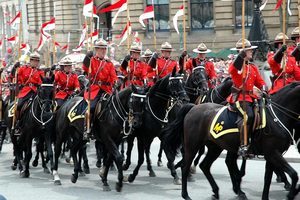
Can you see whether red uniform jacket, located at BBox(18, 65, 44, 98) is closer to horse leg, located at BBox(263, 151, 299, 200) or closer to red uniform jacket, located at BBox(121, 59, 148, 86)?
red uniform jacket, located at BBox(121, 59, 148, 86)

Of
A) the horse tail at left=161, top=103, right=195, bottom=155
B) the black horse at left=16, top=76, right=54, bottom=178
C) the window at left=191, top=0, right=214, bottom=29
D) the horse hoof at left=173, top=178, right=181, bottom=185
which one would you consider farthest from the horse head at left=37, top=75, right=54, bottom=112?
the window at left=191, top=0, right=214, bottom=29

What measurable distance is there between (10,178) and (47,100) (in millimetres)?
2040

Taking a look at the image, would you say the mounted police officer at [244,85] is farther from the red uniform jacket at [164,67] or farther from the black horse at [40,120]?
the black horse at [40,120]

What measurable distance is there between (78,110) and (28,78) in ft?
7.76

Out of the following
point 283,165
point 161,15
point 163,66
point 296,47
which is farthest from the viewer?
point 161,15

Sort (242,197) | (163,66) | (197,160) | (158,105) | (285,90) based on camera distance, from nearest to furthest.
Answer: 1. (285,90)
2. (242,197)
3. (158,105)
4. (197,160)
5. (163,66)

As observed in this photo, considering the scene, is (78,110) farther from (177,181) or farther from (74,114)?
(177,181)

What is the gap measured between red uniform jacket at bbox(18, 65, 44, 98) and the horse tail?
4.57m

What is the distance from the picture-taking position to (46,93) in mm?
14742

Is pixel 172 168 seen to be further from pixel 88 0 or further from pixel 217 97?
pixel 88 0

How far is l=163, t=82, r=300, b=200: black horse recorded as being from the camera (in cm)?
1069

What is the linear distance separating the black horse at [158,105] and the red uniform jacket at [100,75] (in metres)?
0.86

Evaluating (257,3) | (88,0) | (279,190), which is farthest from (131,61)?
(257,3)

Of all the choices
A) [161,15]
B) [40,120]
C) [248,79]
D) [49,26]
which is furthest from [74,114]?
[161,15]
